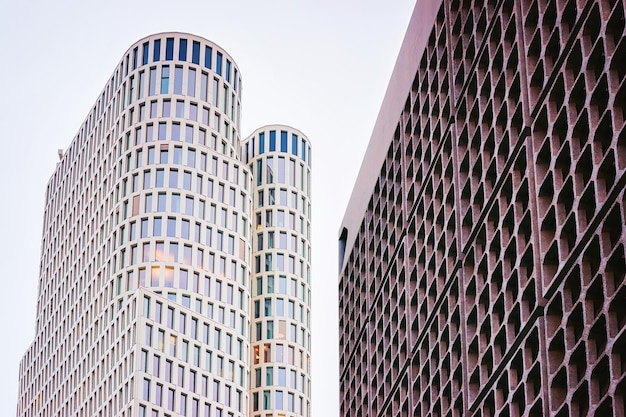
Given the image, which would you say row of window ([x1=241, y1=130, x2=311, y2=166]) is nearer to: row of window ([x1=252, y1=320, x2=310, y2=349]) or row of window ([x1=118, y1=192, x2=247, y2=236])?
row of window ([x1=118, y1=192, x2=247, y2=236])

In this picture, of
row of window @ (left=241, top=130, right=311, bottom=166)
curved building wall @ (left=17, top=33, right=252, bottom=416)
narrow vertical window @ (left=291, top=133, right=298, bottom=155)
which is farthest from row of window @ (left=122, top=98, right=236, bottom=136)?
narrow vertical window @ (left=291, top=133, right=298, bottom=155)

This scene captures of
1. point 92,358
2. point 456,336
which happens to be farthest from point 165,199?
point 456,336

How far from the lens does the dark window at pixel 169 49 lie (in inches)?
5866

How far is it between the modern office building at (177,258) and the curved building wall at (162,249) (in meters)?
0.15

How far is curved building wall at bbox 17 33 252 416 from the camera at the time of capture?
135875 mm

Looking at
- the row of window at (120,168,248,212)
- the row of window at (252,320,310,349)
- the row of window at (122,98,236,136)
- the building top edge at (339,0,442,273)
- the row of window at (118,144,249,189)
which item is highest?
the row of window at (122,98,236,136)

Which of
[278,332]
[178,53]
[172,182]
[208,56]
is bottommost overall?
[278,332]

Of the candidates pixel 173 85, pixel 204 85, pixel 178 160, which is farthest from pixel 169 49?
pixel 178 160

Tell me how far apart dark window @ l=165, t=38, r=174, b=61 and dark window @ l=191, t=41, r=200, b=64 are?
2092 millimetres

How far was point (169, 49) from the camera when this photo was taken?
490ft

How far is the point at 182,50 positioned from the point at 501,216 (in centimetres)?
10548

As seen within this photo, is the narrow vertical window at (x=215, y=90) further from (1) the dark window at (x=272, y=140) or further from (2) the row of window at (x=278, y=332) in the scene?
(2) the row of window at (x=278, y=332)

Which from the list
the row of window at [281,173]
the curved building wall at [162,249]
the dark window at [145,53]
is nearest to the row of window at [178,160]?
the curved building wall at [162,249]

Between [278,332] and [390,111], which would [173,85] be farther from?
[390,111]
